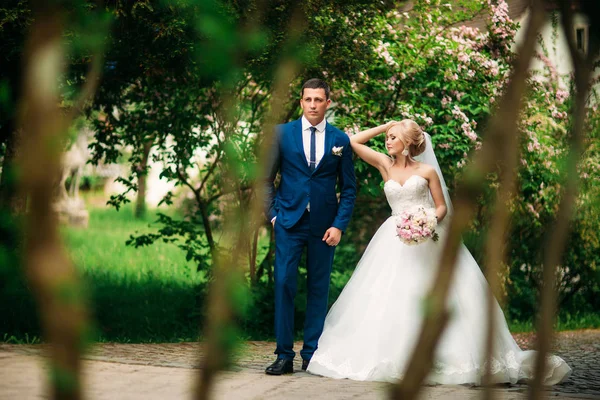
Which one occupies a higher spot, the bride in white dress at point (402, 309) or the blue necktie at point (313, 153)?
the blue necktie at point (313, 153)

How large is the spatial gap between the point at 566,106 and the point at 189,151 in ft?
16.1

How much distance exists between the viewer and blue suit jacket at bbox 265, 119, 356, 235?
6.71 m

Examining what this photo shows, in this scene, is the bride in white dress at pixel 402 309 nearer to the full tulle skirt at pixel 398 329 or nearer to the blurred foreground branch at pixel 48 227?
the full tulle skirt at pixel 398 329

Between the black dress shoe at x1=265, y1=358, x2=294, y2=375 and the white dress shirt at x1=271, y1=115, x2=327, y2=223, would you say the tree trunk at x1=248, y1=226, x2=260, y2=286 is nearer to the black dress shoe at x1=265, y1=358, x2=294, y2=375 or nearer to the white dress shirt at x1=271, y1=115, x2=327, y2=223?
the white dress shirt at x1=271, y1=115, x2=327, y2=223

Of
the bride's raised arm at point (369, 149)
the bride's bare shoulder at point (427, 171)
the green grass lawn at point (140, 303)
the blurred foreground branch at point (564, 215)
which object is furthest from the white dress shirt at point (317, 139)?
the blurred foreground branch at point (564, 215)

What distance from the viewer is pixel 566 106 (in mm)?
11461

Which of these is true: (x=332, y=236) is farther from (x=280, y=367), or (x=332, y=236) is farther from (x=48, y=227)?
(x=48, y=227)

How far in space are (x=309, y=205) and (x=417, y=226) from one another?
92 centimetres

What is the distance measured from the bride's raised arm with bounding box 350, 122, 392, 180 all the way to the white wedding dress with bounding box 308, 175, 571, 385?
18 cm

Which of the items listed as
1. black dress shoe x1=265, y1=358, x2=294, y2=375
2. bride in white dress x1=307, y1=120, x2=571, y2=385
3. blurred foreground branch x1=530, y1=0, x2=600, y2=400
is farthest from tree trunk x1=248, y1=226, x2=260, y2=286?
blurred foreground branch x1=530, y1=0, x2=600, y2=400

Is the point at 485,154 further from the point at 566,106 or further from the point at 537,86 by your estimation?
the point at 566,106

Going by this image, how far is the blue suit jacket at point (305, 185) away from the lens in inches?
264

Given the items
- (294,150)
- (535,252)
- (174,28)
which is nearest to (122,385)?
(294,150)

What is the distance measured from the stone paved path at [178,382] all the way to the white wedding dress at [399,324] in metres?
0.19
